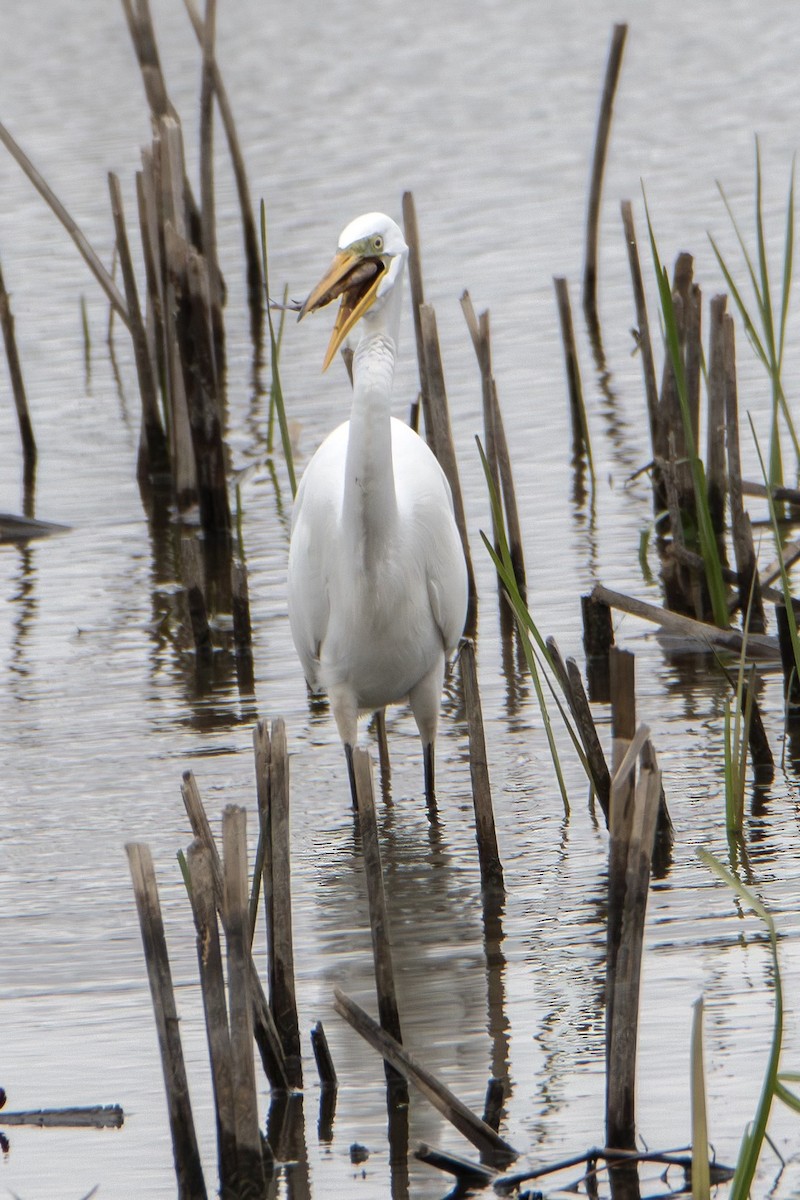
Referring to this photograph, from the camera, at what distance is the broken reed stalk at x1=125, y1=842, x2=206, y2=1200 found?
291cm

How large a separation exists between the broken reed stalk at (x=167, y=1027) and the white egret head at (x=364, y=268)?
2.11 m

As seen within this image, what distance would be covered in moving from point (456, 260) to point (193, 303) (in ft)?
14.0

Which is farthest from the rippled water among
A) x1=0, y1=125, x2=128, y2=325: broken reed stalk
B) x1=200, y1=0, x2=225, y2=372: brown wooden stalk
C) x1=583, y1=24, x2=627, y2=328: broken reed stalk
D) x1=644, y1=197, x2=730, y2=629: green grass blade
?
x1=0, y1=125, x2=128, y2=325: broken reed stalk

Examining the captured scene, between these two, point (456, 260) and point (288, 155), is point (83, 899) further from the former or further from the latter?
point (288, 155)

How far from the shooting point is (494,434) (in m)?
6.41

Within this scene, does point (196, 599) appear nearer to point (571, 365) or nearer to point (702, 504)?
point (702, 504)

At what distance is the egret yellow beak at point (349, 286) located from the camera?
473 cm

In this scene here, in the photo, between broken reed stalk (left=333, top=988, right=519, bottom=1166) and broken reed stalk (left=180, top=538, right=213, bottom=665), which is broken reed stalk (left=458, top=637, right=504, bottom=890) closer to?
broken reed stalk (left=333, top=988, right=519, bottom=1166)

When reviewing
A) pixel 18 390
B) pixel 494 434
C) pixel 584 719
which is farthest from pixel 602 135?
pixel 584 719

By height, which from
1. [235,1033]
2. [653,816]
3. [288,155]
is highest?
[288,155]

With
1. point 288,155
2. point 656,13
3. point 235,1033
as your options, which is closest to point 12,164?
point 288,155

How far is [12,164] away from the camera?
14.7 meters

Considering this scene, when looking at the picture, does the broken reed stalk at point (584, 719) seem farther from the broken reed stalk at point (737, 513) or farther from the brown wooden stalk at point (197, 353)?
the brown wooden stalk at point (197, 353)

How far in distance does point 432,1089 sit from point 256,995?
1.27 ft
